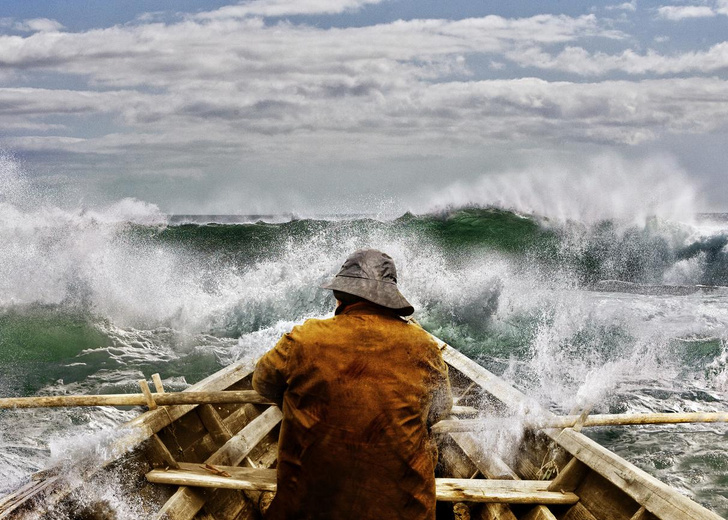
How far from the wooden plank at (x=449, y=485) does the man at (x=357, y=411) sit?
0.86 meters

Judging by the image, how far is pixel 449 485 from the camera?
3.21 metres

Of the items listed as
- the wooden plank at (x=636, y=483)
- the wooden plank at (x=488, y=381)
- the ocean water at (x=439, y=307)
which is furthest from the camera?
the ocean water at (x=439, y=307)

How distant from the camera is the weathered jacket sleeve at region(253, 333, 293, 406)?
7.36ft

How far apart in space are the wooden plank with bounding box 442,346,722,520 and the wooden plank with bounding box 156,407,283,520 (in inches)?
64.6

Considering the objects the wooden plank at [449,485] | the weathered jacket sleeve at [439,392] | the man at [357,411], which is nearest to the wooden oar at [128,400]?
the wooden plank at [449,485]

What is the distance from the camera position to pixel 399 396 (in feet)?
7.02

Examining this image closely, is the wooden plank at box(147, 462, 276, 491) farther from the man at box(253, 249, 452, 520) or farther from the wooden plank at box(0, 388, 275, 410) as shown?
the man at box(253, 249, 452, 520)

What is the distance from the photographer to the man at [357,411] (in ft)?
6.97

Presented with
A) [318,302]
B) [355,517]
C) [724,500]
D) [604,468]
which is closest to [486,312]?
[318,302]

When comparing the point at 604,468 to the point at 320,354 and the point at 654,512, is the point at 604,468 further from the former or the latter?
the point at 320,354

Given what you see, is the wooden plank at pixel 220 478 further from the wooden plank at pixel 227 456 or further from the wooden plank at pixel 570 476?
the wooden plank at pixel 570 476

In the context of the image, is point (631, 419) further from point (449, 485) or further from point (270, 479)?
point (270, 479)

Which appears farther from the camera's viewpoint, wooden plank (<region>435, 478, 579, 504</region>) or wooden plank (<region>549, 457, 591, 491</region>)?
wooden plank (<region>549, 457, 591, 491</region>)

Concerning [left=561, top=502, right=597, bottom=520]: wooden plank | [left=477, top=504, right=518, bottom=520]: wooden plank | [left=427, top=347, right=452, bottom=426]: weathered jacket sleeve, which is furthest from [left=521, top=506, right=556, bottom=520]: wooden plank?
[left=427, top=347, right=452, bottom=426]: weathered jacket sleeve
